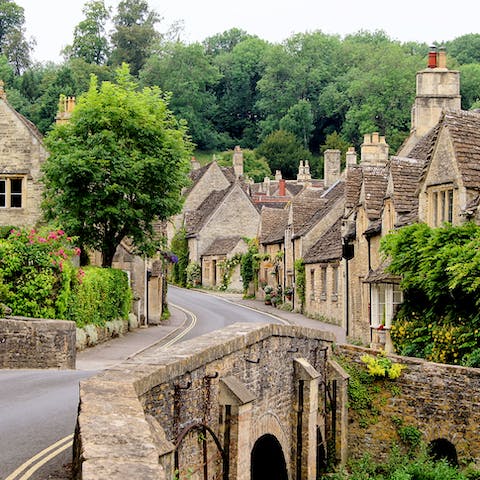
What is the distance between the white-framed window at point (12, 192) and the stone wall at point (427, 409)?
24.2 metres

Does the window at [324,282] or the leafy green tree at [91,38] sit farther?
the leafy green tree at [91,38]

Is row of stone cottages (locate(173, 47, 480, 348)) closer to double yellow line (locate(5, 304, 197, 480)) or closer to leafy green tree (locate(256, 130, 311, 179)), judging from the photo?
double yellow line (locate(5, 304, 197, 480))

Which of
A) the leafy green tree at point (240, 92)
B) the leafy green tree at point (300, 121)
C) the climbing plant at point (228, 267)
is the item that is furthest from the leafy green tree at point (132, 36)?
A: the climbing plant at point (228, 267)

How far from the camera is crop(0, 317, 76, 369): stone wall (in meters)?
25.3

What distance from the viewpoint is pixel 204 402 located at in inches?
587

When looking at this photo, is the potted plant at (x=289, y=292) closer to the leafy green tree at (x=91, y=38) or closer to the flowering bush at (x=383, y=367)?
the flowering bush at (x=383, y=367)

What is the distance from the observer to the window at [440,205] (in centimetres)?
2691

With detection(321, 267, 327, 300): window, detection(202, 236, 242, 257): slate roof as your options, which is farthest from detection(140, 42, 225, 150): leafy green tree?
detection(321, 267, 327, 300): window

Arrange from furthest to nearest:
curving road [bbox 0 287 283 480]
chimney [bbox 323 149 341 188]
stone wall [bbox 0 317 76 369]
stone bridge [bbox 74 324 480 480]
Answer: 1. chimney [bbox 323 149 341 188]
2. stone wall [bbox 0 317 76 369]
3. curving road [bbox 0 287 283 480]
4. stone bridge [bbox 74 324 480 480]

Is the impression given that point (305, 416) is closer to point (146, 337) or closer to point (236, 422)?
point (236, 422)

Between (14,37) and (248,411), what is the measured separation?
140 meters

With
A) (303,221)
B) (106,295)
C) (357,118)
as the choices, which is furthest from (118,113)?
(357,118)

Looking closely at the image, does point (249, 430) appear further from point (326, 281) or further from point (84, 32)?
point (84, 32)

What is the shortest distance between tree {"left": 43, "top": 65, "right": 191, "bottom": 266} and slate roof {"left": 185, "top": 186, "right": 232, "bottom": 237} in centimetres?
3564
